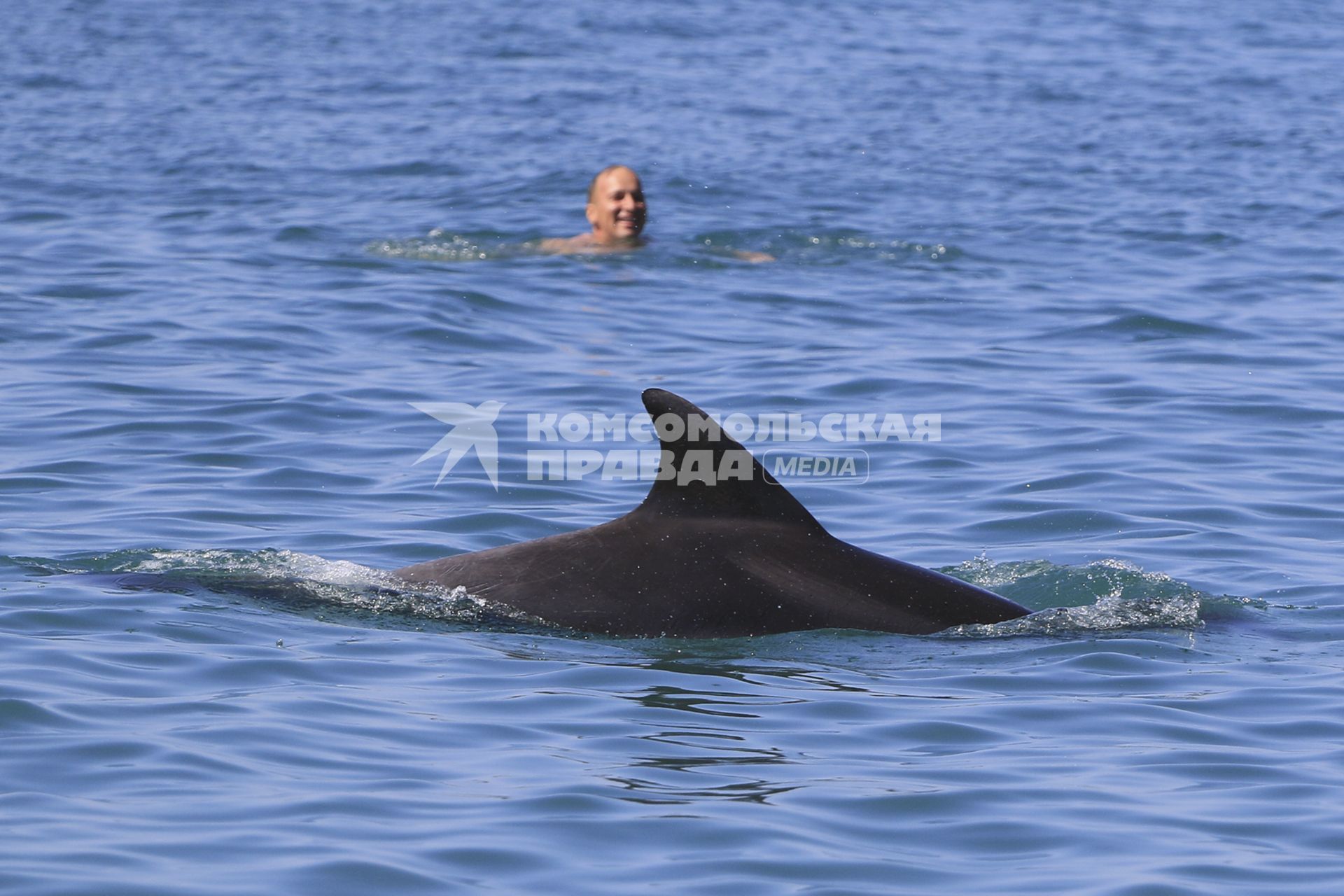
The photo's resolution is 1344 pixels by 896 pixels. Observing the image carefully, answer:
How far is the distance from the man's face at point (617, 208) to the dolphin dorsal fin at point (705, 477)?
44.0ft

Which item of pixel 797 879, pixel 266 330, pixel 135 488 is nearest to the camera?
pixel 797 879

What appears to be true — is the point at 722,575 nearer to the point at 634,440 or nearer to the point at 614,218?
the point at 634,440

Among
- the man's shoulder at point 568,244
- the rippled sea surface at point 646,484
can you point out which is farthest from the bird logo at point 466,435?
the man's shoulder at point 568,244

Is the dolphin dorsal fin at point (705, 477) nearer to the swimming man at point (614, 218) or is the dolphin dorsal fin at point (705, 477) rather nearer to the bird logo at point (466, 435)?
the bird logo at point (466, 435)

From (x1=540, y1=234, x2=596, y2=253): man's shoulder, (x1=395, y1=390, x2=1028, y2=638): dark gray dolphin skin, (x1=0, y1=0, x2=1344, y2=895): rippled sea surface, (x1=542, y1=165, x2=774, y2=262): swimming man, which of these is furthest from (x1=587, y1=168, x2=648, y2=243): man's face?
(x1=395, y1=390, x2=1028, y2=638): dark gray dolphin skin

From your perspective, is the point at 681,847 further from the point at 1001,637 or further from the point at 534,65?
the point at 534,65

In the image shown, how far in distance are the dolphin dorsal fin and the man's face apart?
44.0ft

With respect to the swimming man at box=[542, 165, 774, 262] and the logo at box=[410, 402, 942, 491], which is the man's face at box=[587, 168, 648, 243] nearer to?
the swimming man at box=[542, 165, 774, 262]

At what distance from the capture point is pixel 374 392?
16.1 m

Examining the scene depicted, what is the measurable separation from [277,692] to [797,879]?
3092 mm

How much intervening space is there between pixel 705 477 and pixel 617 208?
1389cm

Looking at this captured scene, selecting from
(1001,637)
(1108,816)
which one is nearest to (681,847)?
(1108,816)

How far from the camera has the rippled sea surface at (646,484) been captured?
7.06 m

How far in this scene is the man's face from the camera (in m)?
22.5
